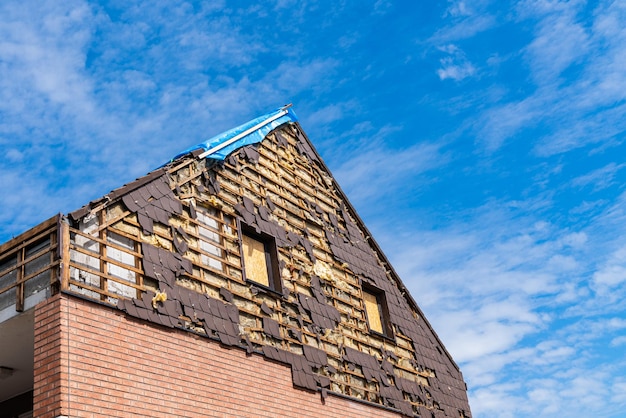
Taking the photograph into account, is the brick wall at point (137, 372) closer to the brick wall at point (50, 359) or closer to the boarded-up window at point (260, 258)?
the brick wall at point (50, 359)

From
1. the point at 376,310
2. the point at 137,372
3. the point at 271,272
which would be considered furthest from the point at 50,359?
the point at 376,310

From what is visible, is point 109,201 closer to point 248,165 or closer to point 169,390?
point 169,390

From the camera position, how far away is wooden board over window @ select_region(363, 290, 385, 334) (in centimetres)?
1656

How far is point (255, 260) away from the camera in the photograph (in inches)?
530

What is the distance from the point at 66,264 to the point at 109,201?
155 centimetres

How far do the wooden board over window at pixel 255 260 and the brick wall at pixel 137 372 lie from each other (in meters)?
1.81

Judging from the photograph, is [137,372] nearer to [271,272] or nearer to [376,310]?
[271,272]

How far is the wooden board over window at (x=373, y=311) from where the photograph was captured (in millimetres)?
16556

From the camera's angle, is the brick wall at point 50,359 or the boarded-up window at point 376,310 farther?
the boarded-up window at point 376,310

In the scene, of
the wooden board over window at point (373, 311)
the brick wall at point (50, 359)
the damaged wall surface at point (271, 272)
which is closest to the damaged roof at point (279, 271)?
the damaged wall surface at point (271, 272)

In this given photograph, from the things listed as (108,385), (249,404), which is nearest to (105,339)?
(108,385)

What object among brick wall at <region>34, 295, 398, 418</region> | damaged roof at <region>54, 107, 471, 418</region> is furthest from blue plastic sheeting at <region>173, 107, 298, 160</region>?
brick wall at <region>34, 295, 398, 418</region>

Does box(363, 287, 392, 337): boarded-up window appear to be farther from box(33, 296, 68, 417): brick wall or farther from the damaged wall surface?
box(33, 296, 68, 417): brick wall

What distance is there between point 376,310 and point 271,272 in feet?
14.2
